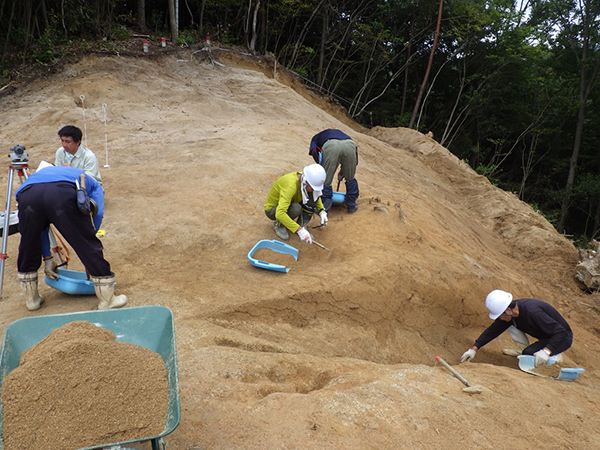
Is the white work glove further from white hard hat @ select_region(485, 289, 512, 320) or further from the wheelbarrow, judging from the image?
the wheelbarrow

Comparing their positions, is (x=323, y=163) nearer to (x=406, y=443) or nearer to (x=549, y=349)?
(x=549, y=349)

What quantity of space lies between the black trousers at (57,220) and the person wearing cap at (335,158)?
3.24 m

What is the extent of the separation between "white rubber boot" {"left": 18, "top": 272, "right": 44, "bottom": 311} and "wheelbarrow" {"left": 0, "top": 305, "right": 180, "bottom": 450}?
4.42ft

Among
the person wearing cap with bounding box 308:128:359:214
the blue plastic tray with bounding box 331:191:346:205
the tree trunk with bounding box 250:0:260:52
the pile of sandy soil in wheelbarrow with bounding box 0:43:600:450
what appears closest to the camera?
the pile of sandy soil in wheelbarrow with bounding box 0:43:600:450

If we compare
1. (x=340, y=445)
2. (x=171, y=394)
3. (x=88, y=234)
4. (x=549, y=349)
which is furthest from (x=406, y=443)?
(x=88, y=234)

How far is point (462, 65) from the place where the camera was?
17750 mm

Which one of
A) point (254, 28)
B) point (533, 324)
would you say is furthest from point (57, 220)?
point (254, 28)

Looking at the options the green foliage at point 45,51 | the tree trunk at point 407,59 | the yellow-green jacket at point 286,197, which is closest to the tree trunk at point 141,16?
the green foliage at point 45,51

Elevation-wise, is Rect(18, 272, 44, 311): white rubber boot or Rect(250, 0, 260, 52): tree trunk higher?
Rect(250, 0, 260, 52): tree trunk

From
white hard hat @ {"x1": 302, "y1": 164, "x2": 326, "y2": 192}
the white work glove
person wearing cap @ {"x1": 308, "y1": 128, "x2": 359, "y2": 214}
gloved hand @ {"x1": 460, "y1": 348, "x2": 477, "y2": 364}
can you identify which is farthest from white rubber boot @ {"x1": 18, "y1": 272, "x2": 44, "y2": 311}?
the white work glove

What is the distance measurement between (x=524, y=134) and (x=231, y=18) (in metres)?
13.5

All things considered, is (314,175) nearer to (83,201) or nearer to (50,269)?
(83,201)

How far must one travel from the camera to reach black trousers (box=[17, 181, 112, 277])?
3123 millimetres

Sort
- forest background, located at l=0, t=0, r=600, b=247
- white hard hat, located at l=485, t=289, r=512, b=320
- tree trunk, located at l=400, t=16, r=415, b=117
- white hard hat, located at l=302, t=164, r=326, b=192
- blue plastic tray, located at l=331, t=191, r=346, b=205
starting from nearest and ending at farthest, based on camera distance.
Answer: white hard hat, located at l=485, t=289, r=512, b=320, white hard hat, located at l=302, t=164, r=326, b=192, blue plastic tray, located at l=331, t=191, r=346, b=205, forest background, located at l=0, t=0, r=600, b=247, tree trunk, located at l=400, t=16, r=415, b=117
